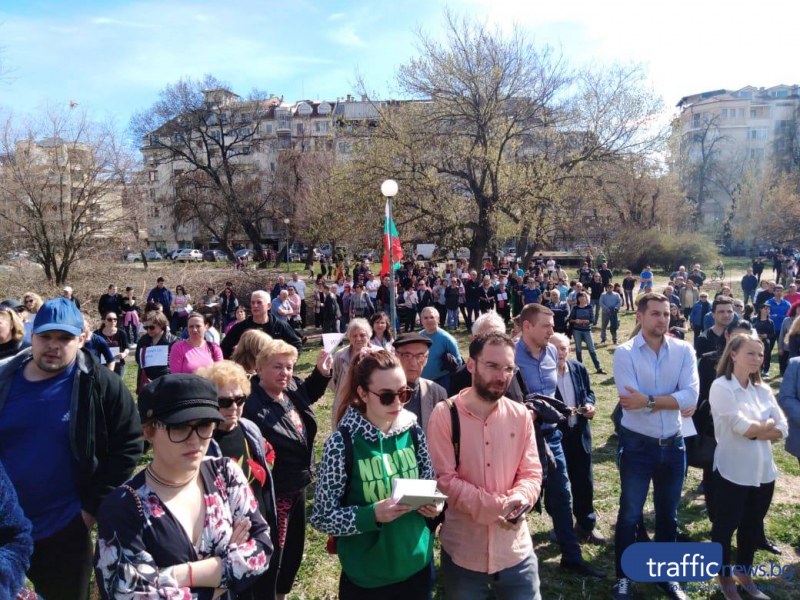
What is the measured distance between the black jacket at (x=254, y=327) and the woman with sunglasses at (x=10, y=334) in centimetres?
244

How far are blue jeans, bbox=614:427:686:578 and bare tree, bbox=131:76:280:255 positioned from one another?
1492 inches

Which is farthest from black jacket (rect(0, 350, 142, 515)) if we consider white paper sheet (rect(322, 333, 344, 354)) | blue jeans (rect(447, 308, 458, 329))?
blue jeans (rect(447, 308, 458, 329))

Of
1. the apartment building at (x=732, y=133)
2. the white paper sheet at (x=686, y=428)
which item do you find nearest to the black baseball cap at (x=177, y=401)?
the white paper sheet at (x=686, y=428)

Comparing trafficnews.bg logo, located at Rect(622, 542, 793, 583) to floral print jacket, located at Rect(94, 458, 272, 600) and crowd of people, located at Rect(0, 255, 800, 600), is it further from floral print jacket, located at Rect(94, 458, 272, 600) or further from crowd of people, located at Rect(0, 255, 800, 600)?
floral print jacket, located at Rect(94, 458, 272, 600)

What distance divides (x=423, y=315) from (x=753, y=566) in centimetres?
333

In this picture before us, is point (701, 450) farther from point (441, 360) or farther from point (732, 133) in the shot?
point (732, 133)

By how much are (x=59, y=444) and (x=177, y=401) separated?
3.79 ft

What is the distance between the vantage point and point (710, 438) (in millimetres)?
4367

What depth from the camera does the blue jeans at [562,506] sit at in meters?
4.02

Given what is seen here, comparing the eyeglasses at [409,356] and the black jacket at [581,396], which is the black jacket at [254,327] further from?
the black jacket at [581,396]

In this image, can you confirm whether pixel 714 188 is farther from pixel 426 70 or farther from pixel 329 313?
pixel 329 313

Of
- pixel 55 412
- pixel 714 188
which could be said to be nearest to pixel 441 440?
pixel 55 412

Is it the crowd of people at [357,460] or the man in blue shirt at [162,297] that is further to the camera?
the man in blue shirt at [162,297]

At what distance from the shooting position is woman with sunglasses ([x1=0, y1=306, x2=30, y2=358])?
12.0ft
